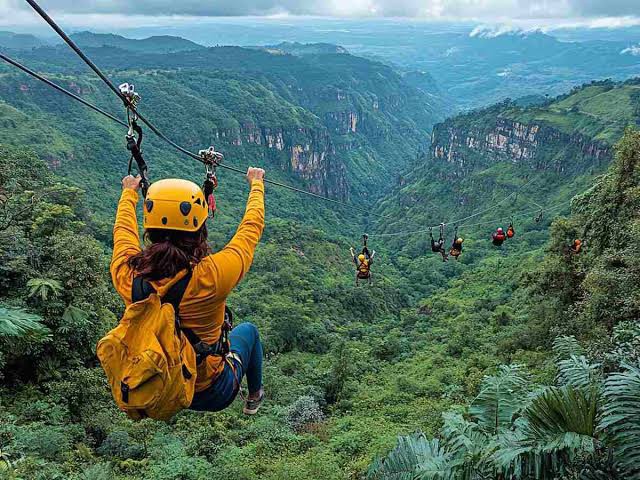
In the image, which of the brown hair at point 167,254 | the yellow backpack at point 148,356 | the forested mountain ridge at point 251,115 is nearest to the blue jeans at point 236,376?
the yellow backpack at point 148,356

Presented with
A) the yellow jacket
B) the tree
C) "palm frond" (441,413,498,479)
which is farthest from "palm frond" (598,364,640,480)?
the tree

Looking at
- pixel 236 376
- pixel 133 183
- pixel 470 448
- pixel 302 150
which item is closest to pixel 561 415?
pixel 470 448

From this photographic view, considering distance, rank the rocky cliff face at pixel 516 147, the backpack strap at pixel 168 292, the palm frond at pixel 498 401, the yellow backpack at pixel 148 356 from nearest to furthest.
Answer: the yellow backpack at pixel 148 356 < the backpack strap at pixel 168 292 < the palm frond at pixel 498 401 < the rocky cliff face at pixel 516 147

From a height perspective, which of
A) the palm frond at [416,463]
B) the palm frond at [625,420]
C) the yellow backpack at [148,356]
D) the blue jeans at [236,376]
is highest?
the yellow backpack at [148,356]

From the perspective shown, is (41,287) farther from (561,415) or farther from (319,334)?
(319,334)

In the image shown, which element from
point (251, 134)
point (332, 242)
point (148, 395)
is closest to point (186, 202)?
point (148, 395)

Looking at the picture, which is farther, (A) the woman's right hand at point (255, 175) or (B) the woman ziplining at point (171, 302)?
(A) the woman's right hand at point (255, 175)

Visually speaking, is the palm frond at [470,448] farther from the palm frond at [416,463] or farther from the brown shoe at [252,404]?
the brown shoe at [252,404]

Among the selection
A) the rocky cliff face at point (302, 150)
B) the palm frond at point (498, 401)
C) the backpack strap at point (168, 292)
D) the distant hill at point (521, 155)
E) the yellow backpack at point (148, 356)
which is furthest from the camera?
the rocky cliff face at point (302, 150)
